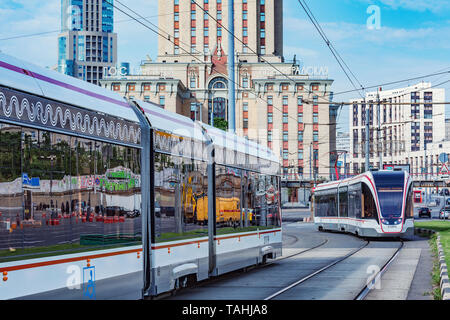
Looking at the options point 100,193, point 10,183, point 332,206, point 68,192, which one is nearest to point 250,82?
point 332,206

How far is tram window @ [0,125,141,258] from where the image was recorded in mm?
7270

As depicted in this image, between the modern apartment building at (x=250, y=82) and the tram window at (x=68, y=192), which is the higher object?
the modern apartment building at (x=250, y=82)

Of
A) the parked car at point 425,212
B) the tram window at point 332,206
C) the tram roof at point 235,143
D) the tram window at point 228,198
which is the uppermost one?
the tram roof at point 235,143

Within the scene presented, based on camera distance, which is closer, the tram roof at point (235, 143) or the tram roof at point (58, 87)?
the tram roof at point (58, 87)

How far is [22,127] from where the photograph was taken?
290 inches

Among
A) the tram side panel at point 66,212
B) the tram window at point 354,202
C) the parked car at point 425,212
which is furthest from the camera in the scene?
the parked car at point 425,212

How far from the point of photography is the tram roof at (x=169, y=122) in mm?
11235

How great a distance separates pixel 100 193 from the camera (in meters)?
9.24

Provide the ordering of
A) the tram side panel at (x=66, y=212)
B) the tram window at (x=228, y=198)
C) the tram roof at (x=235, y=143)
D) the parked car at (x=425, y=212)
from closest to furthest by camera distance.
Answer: the tram side panel at (x=66, y=212) → the tram window at (x=228, y=198) → the tram roof at (x=235, y=143) → the parked car at (x=425, y=212)

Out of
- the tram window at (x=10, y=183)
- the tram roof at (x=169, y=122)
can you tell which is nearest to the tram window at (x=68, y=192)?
the tram window at (x=10, y=183)

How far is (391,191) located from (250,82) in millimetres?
92178

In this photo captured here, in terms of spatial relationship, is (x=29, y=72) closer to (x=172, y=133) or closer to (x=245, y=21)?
(x=172, y=133)

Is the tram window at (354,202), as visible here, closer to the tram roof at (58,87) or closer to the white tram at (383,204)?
the white tram at (383,204)

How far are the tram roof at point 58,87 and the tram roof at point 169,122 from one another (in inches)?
25.3
